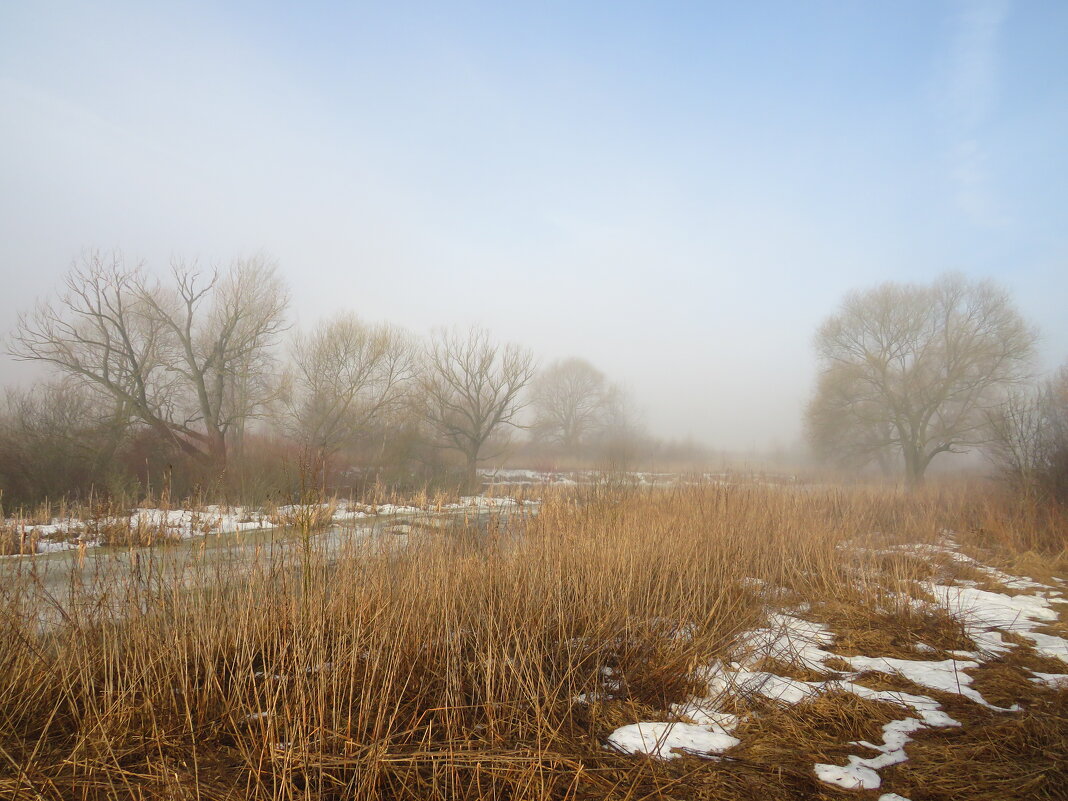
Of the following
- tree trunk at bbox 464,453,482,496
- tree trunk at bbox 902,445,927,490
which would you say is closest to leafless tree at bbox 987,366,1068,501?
tree trunk at bbox 902,445,927,490

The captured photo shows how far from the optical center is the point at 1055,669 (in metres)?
3.97

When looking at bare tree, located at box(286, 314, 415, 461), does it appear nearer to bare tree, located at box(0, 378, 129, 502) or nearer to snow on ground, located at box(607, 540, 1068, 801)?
bare tree, located at box(0, 378, 129, 502)

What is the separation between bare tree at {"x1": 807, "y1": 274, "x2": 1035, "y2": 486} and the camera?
65.7 ft

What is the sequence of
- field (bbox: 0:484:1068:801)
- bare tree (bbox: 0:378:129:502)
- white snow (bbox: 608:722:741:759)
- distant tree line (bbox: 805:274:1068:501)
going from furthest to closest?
distant tree line (bbox: 805:274:1068:501), bare tree (bbox: 0:378:129:502), white snow (bbox: 608:722:741:759), field (bbox: 0:484:1068:801)

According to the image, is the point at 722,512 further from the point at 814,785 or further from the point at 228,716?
the point at 228,716

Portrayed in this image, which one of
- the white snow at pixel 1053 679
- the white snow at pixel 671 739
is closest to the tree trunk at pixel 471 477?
the white snow at pixel 1053 679

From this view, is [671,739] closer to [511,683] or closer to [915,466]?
[511,683]

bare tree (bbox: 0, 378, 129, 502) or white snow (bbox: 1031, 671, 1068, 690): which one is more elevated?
bare tree (bbox: 0, 378, 129, 502)

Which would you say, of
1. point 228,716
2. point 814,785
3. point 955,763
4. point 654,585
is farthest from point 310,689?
point 654,585

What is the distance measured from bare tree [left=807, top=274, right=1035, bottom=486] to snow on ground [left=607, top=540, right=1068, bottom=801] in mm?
17499

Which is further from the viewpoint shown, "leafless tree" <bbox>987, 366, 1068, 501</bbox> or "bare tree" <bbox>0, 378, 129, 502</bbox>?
"bare tree" <bbox>0, 378, 129, 502</bbox>

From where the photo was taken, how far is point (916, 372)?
21.2 metres

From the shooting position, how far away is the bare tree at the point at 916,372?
20.0m

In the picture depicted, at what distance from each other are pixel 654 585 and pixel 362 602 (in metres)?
2.80
